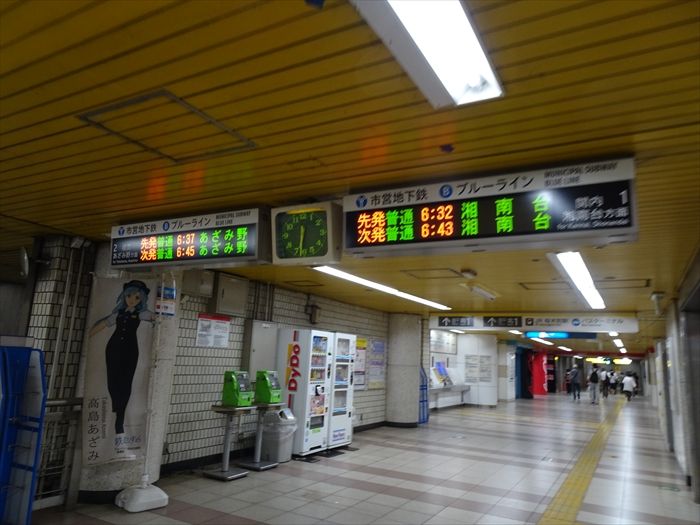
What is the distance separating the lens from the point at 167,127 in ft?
9.95

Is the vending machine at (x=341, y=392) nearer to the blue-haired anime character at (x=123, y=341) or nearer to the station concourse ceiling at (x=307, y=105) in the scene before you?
the blue-haired anime character at (x=123, y=341)

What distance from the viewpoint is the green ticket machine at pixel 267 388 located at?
7613 millimetres

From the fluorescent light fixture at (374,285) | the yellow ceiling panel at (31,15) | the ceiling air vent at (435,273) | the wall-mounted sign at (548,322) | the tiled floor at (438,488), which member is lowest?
the tiled floor at (438,488)

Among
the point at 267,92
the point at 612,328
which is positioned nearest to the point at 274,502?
the point at 267,92

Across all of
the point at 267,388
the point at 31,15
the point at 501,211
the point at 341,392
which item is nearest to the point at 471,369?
the point at 341,392

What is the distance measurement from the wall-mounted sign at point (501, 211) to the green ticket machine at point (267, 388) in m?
4.69

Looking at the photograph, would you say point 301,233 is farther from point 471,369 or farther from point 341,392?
point 471,369

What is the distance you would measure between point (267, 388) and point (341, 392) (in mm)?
2200

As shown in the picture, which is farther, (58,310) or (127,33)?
(58,310)

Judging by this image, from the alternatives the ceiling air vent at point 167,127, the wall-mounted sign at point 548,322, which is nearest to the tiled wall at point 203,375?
the ceiling air vent at point 167,127

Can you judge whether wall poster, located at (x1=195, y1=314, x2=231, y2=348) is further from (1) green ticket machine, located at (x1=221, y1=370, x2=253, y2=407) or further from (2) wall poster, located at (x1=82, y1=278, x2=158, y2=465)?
(2) wall poster, located at (x1=82, y1=278, x2=158, y2=465)

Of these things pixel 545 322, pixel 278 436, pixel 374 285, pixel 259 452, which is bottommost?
pixel 259 452

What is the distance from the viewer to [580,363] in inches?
1634

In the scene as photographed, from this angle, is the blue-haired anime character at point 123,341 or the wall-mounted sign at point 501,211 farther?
the blue-haired anime character at point 123,341
